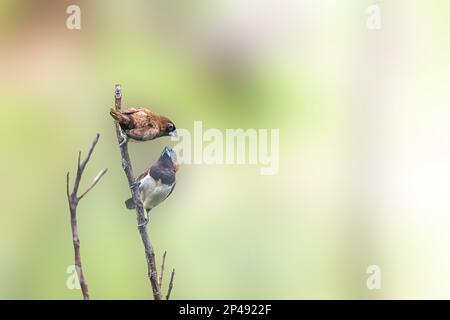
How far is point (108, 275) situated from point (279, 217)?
28.1 inches

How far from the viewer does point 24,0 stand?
2.56 meters

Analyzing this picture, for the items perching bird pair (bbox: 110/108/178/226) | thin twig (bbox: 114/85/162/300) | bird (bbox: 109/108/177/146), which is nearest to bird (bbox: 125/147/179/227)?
perching bird pair (bbox: 110/108/178/226)

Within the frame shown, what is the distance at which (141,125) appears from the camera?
1607 millimetres

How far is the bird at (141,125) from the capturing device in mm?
1512

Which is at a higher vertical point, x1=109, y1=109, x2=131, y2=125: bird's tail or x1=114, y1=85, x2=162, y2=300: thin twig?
x1=109, y1=109, x2=131, y2=125: bird's tail

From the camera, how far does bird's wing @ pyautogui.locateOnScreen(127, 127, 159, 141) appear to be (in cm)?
156

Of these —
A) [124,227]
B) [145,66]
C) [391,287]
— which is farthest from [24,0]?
[391,287]

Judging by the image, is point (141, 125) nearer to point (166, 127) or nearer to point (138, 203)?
point (166, 127)

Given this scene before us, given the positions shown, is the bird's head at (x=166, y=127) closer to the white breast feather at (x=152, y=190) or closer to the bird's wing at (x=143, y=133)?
the bird's wing at (x=143, y=133)

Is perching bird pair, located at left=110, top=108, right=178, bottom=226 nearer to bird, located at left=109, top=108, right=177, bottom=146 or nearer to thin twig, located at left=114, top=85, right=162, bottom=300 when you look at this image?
bird, located at left=109, top=108, right=177, bottom=146

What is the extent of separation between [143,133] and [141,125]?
0.07 ft

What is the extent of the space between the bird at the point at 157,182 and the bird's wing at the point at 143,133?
0.23 m

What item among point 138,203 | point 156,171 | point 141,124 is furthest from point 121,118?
point 156,171
